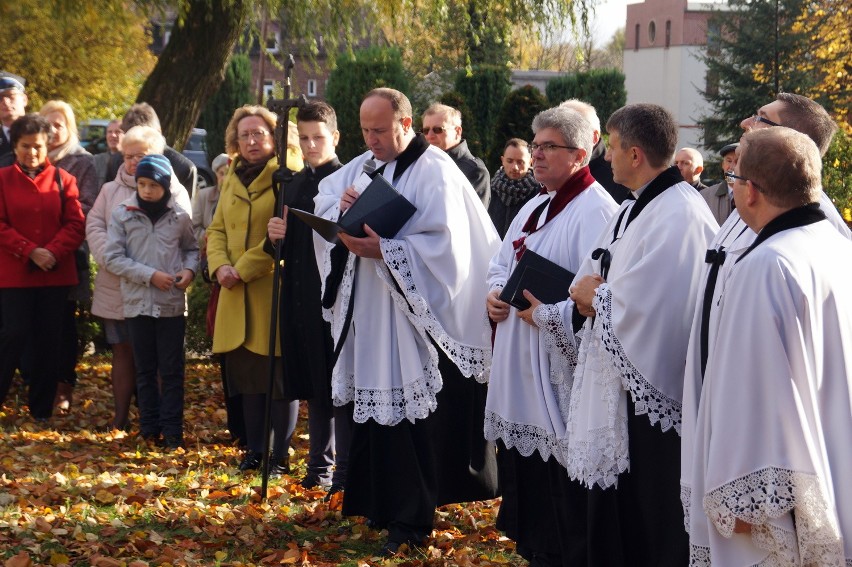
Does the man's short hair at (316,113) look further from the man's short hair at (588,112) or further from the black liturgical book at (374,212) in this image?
the man's short hair at (588,112)

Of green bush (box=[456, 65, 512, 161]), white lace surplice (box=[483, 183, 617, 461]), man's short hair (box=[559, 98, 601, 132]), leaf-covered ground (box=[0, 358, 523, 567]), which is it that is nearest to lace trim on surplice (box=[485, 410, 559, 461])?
white lace surplice (box=[483, 183, 617, 461])

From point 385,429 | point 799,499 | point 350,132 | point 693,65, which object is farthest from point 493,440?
point 693,65

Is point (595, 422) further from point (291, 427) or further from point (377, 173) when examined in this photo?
point (291, 427)

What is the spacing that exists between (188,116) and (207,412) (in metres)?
3.96

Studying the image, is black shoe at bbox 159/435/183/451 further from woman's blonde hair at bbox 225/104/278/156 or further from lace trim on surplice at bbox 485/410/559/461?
lace trim on surplice at bbox 485/410/559/461

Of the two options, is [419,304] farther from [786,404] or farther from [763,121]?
[786,404]

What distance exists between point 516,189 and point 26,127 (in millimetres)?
3800

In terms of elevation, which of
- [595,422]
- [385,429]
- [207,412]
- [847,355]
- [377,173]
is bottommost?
[207,412]

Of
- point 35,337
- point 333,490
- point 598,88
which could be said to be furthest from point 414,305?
point 598,88

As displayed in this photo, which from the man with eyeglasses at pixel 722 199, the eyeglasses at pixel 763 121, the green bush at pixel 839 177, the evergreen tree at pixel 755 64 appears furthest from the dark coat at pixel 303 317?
the evergreen tree at pixel 755 64

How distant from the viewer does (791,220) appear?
3.81 metres

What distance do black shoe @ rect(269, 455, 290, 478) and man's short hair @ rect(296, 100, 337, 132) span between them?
2.22 m

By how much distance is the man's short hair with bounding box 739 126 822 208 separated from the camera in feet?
12.5

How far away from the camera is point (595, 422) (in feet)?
15.5
